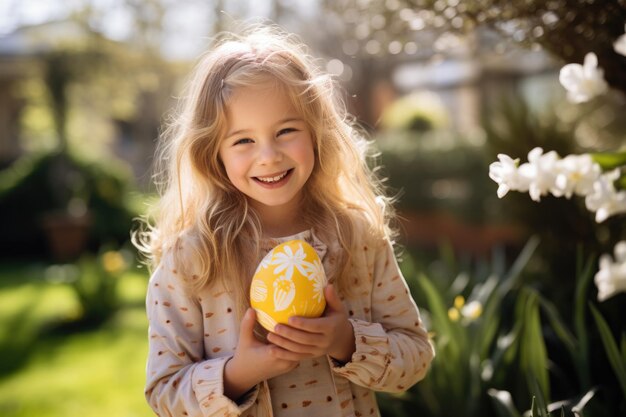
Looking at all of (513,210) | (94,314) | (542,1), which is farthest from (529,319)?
(94,314)

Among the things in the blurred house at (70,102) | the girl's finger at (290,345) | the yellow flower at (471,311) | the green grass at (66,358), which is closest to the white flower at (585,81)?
the girl's finger at (290,345)

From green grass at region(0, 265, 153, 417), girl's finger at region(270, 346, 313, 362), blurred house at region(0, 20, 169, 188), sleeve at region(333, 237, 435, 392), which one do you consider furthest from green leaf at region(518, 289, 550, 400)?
blurred house at region(0, 20, 169, 188)

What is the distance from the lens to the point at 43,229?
35.3 feet

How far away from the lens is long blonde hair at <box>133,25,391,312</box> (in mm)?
1768

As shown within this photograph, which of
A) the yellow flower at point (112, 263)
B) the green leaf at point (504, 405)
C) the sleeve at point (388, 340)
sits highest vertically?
the sleeve at point (388, 340)

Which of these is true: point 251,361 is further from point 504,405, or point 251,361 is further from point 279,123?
point 504,405

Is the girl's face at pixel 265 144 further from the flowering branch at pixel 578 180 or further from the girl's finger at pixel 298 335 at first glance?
the flowering branch at pixel 578 180

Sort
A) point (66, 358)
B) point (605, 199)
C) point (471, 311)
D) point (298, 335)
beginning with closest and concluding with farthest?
point (605, 199)
point (298, 335)
point (471, 311)
point (66, 358)

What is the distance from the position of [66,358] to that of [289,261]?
4.33 m

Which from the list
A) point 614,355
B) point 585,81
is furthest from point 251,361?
point 614,355

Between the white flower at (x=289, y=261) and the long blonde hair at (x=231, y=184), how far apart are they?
182 millimetres

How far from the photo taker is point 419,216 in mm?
9281

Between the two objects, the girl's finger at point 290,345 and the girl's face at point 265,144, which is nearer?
the girl's finger at point 290,345

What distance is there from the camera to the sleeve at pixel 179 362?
1.61 metres
